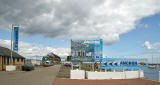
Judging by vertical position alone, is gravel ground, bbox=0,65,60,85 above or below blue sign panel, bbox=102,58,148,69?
Result: below

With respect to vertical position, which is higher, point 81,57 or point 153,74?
point 81,57

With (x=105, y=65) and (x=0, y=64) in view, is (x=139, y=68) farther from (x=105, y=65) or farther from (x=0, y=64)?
(x=0, y=64)

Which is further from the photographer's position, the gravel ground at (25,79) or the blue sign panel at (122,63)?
the blue sign panel at (122,63)

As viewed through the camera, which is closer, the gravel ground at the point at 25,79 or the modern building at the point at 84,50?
the gravel ground at the point at 25,79

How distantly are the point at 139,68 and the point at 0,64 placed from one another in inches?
886

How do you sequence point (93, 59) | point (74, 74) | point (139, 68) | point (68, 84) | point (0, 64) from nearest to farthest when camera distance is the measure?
point (68, 84)
point (74, 74)
point (139, 68)
point (93, 59)
point (0, 64)

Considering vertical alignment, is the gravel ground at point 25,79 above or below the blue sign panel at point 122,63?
below

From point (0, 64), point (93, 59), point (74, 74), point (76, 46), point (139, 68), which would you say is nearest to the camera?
point (74, 74)

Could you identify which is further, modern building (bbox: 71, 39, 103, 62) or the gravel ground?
modern building (bbox: 71, 39, 103, 62)

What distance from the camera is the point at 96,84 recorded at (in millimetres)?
14352

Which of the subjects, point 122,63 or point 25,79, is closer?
point 25,79

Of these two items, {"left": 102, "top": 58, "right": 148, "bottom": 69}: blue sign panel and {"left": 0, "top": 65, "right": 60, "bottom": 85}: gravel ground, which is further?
{"left": 102, "top": 58, "right": 148, "bottom": 69}: blue sign panel

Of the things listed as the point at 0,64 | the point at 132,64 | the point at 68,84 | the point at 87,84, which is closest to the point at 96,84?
the point at 87,84

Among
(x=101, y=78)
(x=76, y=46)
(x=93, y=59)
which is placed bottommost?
(x=101, y=78)
